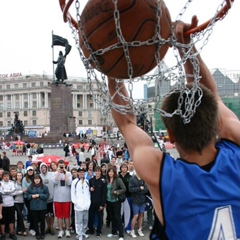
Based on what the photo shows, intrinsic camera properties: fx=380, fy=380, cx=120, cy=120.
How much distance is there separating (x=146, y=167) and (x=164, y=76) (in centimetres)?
75

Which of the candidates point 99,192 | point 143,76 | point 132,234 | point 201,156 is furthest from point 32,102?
point 201,156

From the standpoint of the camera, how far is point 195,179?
1559 mm

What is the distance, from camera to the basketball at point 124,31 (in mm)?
1993

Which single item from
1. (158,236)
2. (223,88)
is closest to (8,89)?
(223,88)

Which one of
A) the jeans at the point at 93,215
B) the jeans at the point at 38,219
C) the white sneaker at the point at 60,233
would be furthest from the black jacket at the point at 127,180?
the jeans at the point at 38,219

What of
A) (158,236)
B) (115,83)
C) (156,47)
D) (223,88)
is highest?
(223,88)

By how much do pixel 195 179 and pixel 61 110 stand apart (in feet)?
131

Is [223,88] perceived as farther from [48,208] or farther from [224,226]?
[224,226]

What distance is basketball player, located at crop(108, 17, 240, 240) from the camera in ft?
5.06

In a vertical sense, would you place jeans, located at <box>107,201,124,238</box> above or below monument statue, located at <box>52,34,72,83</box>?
below

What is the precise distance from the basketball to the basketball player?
1.45 feet

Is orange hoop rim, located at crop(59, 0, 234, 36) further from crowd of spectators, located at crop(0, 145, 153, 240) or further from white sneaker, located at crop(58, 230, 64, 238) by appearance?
white sneaker, located at crop(58, 230, 64, 238)

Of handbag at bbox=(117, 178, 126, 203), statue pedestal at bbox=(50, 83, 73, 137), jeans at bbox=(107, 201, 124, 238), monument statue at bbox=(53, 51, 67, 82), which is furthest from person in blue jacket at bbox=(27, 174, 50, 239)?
monument statue at bbox=(53, 51, 67, 82)

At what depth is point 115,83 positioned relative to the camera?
2.14 metres
